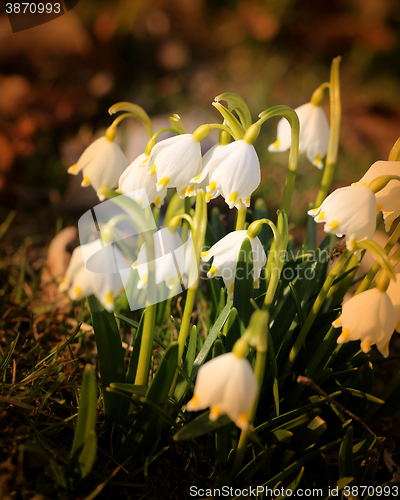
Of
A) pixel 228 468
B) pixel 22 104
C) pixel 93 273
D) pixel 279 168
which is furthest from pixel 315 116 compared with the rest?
pixel 22 104

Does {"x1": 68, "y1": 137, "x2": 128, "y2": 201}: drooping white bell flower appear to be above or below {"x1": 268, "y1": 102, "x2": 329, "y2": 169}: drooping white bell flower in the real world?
above

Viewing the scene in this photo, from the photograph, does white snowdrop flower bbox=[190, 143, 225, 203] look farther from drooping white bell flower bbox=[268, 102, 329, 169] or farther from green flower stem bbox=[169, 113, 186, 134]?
drooping white bell flower bbox=[268, 102, 329, 169]

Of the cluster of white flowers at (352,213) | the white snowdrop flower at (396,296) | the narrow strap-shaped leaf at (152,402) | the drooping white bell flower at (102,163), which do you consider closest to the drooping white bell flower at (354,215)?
the cluster of white flowers at (352,213)

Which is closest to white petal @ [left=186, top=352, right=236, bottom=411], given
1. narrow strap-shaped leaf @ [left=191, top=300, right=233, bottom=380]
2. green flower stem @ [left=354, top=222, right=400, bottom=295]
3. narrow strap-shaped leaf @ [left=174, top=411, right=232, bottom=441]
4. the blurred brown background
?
narrow strap-shaped leaf @ [left=174, top=411, right=232, bottom=441]

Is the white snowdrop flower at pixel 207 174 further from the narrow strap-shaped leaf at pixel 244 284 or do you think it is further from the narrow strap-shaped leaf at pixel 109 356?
the narrow strap-shaped leaf at pixel 109 356

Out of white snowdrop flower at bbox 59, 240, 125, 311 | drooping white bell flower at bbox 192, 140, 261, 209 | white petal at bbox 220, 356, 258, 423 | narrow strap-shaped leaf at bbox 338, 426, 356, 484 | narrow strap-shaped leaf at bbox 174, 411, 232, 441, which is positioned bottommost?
narrow strap-shaped leaf at bbox 338, 426, 356, 484

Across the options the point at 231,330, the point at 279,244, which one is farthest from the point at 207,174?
the point at 231,330
